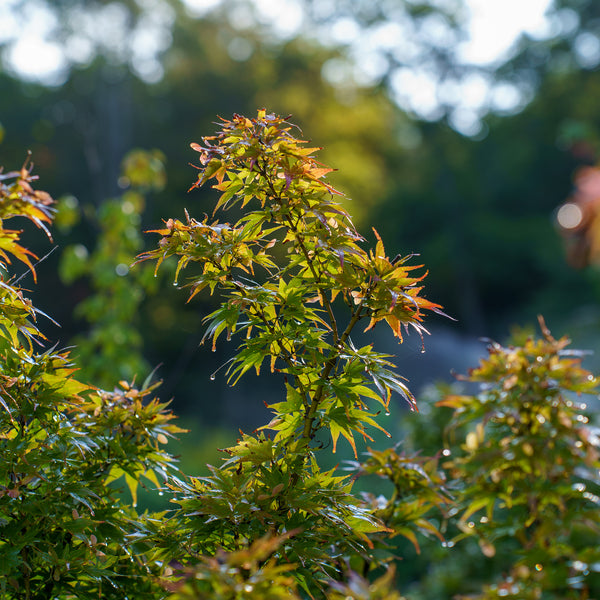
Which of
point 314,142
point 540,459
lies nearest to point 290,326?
point 540,459

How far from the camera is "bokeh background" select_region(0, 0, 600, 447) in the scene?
938cm

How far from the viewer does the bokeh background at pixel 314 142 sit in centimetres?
938

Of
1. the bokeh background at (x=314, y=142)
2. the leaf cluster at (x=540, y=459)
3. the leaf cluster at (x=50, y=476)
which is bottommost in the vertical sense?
the leaf cluster at (x=50, y=476)

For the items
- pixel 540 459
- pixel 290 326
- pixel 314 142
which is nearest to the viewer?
pixel 540 459

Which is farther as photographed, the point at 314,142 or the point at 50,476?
the point at 314,142

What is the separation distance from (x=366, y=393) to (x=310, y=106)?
12.0 m

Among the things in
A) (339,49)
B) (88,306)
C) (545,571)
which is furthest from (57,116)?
(545,571)

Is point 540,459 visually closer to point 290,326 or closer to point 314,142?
point 290,326

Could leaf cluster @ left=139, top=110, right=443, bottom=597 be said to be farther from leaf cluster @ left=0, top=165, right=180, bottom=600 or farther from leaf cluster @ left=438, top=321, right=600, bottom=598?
leaf cluster @ left=438, top=321, right=600, bottom=598

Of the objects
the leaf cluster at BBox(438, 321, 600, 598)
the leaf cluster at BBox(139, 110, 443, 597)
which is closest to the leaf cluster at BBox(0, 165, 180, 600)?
the leaf cluster at BBox(139, 110, 443, 597)

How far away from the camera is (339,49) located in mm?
14266

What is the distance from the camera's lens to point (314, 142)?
38.9 feet

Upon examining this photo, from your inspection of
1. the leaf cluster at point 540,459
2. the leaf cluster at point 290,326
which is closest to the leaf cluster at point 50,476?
the leaf cluster at point 290,326

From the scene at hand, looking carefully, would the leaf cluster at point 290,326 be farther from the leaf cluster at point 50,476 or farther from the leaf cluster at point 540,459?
the leaf cluster at point 540,459
